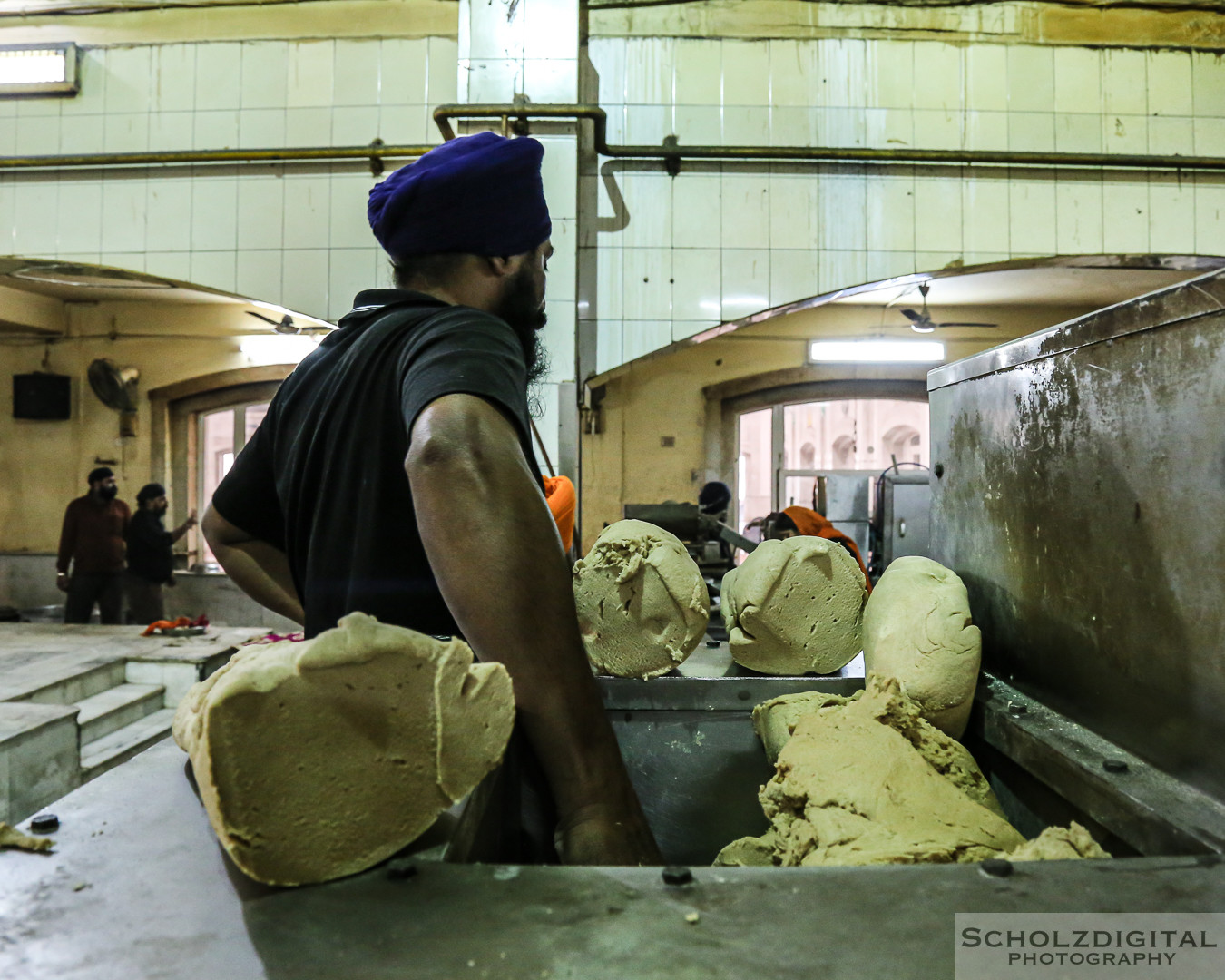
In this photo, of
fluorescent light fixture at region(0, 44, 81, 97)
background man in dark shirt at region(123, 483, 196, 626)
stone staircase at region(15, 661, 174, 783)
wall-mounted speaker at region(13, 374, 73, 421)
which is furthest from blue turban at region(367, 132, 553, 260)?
wall-mounted speaker at region(13, 374, 73, 421)

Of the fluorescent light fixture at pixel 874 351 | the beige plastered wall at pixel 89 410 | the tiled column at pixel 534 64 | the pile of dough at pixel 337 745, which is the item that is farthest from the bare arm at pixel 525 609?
the beige plastered wall at pixel 89 410

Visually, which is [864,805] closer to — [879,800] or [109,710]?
[879,800]

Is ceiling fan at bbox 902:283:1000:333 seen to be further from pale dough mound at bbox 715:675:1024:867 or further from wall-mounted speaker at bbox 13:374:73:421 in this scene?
wall-mounted speaker at bbox 13:374:73:421

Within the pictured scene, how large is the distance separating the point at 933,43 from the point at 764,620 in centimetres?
409

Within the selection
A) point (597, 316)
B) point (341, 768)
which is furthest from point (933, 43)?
point (341, 768)

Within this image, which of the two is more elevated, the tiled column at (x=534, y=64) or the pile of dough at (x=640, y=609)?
the tiled column at (x=534, y=64)

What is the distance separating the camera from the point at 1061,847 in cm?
74

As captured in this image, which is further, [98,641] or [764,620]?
[98,641]

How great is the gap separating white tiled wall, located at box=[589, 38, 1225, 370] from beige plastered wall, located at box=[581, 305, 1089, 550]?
3.23m

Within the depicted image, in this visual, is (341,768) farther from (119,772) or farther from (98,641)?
(98,641)

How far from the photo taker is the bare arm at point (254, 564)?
4.84ft

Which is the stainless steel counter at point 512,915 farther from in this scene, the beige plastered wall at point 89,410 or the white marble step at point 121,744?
the beige plastered wall at point 89,410

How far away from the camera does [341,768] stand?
67 cm

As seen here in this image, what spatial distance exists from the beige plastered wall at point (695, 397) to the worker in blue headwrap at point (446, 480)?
19.7 ft
